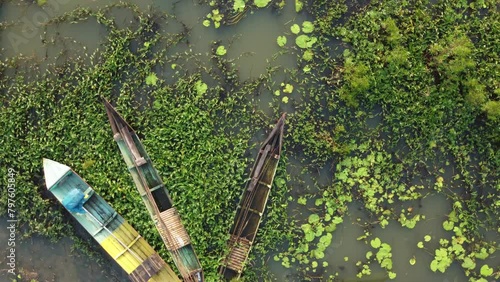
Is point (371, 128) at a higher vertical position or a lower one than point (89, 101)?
lower

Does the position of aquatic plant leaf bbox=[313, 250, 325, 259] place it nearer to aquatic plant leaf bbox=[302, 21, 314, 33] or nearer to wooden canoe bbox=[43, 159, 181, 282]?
wooden canoe bbox=[43, 159, 181, 282]

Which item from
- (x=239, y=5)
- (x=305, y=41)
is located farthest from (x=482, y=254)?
(x=239, y=5)

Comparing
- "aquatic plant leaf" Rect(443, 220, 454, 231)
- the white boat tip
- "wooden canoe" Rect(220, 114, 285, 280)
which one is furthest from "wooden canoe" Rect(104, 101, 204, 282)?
"aquatic plant leaf" Rect(443, 220, 454, 231)

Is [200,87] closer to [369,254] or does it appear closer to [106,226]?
[106,226]

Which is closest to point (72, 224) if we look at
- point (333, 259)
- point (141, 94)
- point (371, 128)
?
point (141, 94)

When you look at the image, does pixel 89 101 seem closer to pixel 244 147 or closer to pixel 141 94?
pixel 141 94
